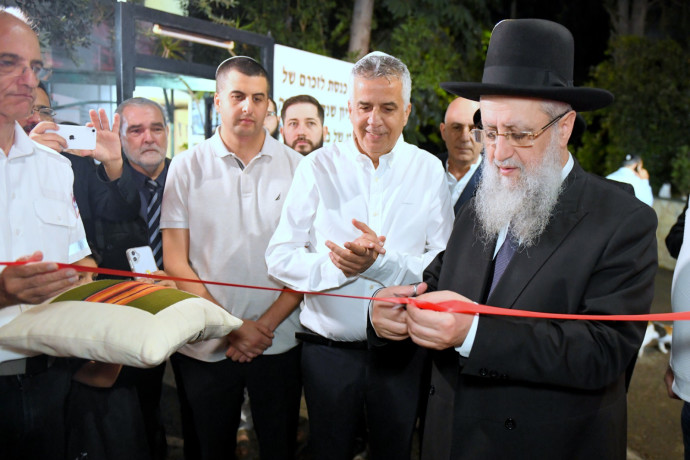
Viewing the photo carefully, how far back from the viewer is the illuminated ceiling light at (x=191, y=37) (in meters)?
2.33

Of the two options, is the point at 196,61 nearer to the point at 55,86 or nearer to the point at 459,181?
the point at 55,86

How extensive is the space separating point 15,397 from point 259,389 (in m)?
1.01

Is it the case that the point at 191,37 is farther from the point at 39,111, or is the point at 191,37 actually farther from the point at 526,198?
the point at 526,198

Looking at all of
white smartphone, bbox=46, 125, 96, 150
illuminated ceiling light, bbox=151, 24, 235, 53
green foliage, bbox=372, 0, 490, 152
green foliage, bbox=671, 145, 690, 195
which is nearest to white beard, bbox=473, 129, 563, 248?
illuminated ceiling light, bbox=151, 24, 235, 53

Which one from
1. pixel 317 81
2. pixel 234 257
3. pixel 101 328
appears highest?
pixel 317 81

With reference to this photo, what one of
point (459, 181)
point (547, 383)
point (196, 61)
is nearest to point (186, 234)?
point (196, 61)

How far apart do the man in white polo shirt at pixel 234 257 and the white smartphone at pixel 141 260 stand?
79mm

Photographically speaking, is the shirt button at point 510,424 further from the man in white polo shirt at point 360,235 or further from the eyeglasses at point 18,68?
the eyeglasses at point 18,68

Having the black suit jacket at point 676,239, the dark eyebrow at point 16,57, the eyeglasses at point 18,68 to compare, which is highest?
the dark eyebrow at point 16,57

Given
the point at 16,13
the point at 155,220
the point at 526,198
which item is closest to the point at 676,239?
the point at 526,198

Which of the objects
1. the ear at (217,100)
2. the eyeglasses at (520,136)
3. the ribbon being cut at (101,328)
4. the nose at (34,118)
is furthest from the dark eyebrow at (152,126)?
the eyeglasses at (520,136)

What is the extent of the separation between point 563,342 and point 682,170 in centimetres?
1001

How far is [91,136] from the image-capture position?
2.10 metres

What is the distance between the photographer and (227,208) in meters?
2.44
